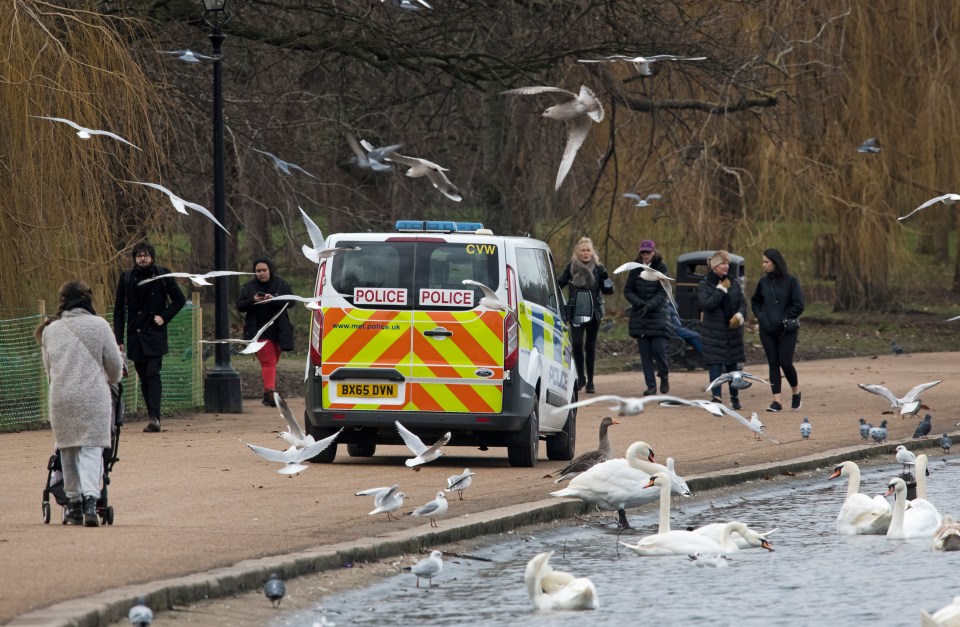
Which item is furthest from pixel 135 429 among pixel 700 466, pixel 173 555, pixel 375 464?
pixel 173 555

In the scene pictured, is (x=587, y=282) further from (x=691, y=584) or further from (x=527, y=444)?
(x=691, y=584)

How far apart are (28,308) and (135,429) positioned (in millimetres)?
1764

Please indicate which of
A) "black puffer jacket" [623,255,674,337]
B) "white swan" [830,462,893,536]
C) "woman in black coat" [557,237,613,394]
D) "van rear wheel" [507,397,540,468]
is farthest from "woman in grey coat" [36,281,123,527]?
"black puffer jacket" [623,255,674,337]

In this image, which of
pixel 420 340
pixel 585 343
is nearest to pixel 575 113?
pixel 420 340

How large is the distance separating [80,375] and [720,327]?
1087cm

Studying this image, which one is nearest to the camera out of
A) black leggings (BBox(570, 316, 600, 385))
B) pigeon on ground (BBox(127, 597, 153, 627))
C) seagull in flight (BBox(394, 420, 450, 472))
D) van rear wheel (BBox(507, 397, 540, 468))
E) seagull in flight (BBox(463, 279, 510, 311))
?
pigeon on ground (BBox(127, 597, 153, 627))

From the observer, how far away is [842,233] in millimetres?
31938

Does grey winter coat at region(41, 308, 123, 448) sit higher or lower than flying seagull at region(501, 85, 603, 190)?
lower

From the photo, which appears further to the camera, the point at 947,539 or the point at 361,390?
the point at 361,390

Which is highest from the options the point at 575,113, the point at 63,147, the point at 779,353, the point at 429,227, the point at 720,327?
the point at 575,113

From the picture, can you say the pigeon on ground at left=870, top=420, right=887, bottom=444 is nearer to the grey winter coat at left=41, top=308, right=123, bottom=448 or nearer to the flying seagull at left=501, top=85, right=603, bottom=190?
the flying seagull at left=501, top=85, right=603, bottom=190

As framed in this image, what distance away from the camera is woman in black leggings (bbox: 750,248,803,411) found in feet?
63.5

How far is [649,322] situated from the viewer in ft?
68.3

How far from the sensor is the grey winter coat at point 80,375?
10.1 m
